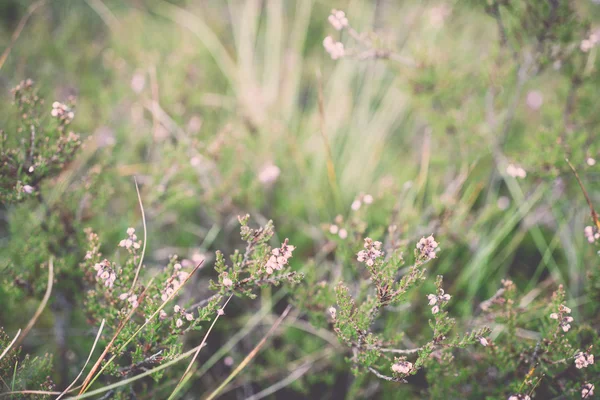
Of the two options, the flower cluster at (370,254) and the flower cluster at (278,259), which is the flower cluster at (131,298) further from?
the flower cluster at (370,254)

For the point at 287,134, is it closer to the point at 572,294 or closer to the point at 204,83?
the point at 204,83

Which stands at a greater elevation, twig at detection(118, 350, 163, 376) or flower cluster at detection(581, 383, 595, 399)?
flower cluster at detection(581, 383, 595, 399)

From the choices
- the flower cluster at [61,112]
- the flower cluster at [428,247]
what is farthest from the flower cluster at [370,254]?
the flower cluster at [61,112]

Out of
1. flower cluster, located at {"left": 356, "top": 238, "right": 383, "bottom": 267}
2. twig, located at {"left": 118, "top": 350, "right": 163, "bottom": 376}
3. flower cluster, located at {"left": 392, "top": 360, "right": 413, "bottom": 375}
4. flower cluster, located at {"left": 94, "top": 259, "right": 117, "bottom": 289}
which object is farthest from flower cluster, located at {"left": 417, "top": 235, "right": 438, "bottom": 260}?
flower cluster, located at {"left": 94, "top": 259, "right": 117, "bottom": 289}

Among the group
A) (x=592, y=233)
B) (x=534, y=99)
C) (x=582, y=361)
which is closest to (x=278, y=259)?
(x=582, y=361)

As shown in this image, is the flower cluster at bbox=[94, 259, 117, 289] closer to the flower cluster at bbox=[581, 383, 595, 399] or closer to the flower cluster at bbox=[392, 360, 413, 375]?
the flower cluster at bbox=[392, 360, 413, 375]

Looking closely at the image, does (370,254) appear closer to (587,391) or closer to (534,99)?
(587,391)
